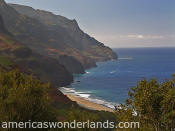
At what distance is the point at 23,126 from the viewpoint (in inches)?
818

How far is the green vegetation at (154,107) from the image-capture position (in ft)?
62.7

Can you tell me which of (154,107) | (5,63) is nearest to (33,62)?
(5,63)

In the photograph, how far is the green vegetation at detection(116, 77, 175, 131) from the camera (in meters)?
19.1

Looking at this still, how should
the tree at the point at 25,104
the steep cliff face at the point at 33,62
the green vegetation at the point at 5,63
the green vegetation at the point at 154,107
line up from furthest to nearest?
the steep cliff face at the point at 33,62
the green vegetation at the point at 5,63
the tree at the point at 25,104
the green vegetation at the point at 154,107

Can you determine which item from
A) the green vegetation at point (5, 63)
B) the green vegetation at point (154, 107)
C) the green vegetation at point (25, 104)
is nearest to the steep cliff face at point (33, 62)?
the green vegetation at point (5, 63)

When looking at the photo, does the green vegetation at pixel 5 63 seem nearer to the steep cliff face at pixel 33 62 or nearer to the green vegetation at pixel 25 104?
the steep cliff face at pixel 33 62

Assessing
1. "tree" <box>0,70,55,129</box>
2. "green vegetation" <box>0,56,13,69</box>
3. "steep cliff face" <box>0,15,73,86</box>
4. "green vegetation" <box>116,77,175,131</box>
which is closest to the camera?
"green vegetation" <box>116,77,175,131</box>

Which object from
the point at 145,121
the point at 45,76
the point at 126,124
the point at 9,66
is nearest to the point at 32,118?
the point at 126,124

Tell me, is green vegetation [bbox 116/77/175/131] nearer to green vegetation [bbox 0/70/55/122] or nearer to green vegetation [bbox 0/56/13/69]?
green vegetation [bbox 0/70/55/122]

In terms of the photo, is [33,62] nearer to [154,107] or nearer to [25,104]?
[25,104]

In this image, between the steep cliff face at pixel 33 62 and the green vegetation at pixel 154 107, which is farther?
the steep cliff face at pixel 33 62

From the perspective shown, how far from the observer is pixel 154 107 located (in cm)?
2016

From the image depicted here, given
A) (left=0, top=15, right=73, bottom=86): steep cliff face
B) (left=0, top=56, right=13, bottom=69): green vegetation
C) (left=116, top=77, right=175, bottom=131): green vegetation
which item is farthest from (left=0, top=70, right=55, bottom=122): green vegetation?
(left=0, top=15, right=73, bottom=86): steep cliff face

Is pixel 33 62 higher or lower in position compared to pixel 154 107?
higher
